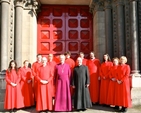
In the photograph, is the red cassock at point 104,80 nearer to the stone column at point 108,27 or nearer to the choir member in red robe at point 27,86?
the stone column at point 108,27

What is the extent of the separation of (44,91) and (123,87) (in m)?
2.27

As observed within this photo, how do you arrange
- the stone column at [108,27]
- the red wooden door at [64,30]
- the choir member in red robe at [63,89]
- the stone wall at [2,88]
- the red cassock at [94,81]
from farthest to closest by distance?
1. the red wooden door at [64,30]
2. the stone column at [108,27]
3. the red cassock at [94,81]
4. the stone wall at [2,88]
5. the choir member in red robe at [63,89]

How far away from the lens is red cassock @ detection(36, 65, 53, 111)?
6312 millimetres

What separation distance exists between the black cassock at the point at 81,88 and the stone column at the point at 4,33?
8.74 feet

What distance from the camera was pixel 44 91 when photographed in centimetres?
636

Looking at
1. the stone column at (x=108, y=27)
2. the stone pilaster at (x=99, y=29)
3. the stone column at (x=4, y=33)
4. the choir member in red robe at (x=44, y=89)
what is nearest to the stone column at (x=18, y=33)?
the stone column at (x=4, y=33)

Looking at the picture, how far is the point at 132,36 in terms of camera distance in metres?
8.09

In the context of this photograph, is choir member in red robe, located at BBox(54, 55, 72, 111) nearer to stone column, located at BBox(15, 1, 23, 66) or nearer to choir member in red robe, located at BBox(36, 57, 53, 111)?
choir member in red robe, located at BBox(36, 57, 53, 111)

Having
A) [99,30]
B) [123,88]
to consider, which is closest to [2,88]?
[123,88]

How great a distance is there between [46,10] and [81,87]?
4823mm

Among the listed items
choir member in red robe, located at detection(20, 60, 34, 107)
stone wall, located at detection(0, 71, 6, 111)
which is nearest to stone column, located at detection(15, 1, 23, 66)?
stone wall, located at detection(0, 71, 6, 111)

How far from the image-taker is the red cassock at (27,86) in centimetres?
691

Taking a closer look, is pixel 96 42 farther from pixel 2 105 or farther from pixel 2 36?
pixel 2 105

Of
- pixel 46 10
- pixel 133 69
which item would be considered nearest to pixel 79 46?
pixel 46 10
